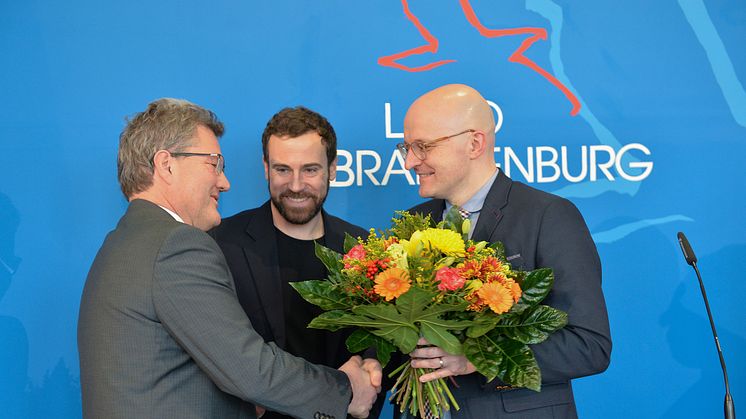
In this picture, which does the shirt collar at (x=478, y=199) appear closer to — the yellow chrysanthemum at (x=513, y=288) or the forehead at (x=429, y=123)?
the forehead at (x=429, y=123)

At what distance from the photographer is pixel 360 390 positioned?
242 centimetres

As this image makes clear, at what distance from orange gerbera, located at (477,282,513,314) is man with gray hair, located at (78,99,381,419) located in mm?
645

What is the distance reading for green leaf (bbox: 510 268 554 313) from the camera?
6.70 ft

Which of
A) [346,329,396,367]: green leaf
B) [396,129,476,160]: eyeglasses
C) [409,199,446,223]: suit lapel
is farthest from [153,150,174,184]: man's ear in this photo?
[409,199,446,223]: suit lapel

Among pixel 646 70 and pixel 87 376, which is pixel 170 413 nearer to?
pixel 87 376

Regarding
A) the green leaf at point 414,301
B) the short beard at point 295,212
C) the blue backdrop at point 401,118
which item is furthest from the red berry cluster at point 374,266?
the blue backdrop at point 401,118

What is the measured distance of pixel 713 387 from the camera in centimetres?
390

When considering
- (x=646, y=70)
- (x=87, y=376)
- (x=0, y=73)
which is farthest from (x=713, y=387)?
(x=0, y=73)

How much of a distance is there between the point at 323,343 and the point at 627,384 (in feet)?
6.15

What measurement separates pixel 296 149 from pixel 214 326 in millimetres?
1130

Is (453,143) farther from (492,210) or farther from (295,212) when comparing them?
(295,212)

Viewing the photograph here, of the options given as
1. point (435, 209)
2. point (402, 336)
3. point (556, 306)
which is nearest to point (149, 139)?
point (402, 336)

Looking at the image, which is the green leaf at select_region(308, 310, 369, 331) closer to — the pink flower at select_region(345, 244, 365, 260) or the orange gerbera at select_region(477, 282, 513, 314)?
the pink flower at select_region(345, 244, 365, 260)

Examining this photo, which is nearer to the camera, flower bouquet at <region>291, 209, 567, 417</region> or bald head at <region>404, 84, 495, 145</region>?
flower bouquet at <region>291, 209, 567, 417</region>
